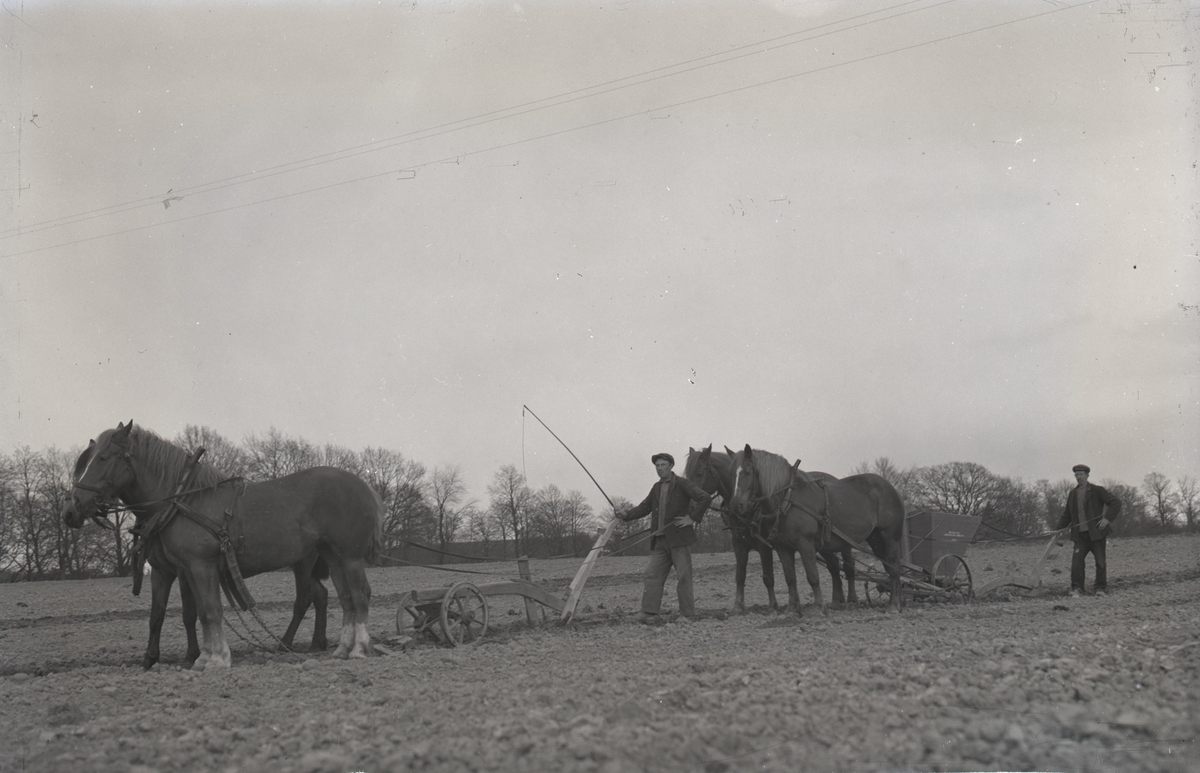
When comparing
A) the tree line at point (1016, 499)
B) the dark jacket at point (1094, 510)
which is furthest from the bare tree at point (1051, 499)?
the dark jacket at point (1094, 510)

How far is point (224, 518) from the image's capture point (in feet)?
28.4

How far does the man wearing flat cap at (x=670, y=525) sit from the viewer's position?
1090cm

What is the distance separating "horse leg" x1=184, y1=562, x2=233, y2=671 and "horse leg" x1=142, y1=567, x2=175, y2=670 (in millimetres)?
424

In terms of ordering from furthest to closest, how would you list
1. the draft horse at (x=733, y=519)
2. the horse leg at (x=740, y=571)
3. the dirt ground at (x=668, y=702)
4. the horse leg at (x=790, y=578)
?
the horse leg at (x=740, y=571) < the draft horse at (x=733, y=519) < the horse leg at (x=790, y=578) < the dirt ground at (x=668, y=702)

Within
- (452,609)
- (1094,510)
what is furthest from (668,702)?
(1094,510)

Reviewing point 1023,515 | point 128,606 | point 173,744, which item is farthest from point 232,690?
point 1023,515

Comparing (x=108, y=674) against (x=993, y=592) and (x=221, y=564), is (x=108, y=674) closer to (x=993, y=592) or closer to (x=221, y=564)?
(x=221, y=564)

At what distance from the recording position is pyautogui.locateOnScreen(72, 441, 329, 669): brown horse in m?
8.68

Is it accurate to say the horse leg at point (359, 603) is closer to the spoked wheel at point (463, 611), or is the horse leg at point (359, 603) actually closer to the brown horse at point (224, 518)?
the brown horse at point (224, 518)

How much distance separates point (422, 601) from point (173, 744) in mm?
4695

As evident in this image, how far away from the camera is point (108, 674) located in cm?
793

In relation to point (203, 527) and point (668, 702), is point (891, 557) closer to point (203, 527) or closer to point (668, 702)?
point (668, 702)

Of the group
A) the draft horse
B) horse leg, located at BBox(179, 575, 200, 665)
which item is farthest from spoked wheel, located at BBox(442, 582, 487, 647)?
the draft horse

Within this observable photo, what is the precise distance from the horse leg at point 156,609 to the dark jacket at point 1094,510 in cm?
1208
